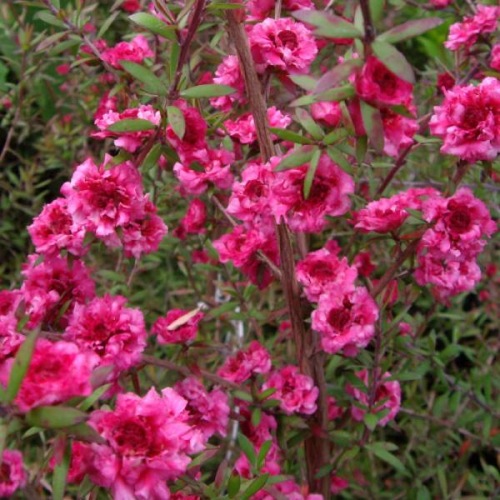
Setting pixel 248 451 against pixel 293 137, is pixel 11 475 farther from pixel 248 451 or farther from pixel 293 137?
pixel 293 137

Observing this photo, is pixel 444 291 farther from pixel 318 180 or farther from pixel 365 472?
pixel 365 472

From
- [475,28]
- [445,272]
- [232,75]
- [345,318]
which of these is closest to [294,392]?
[345,318]

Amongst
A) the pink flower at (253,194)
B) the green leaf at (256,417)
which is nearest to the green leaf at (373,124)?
the pink flower at (253,194)

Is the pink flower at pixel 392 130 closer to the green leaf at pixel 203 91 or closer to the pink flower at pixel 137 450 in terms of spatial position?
the green leaf at pixel 203 91

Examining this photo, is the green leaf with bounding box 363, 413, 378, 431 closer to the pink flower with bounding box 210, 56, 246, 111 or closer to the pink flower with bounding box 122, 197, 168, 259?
the pink flower with bounding box 122, 197, 168, 259

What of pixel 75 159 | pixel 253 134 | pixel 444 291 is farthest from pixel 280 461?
Answer: pixel 75 159

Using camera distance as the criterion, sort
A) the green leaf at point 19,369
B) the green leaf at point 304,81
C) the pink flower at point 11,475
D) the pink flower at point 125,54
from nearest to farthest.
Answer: the green leaf at point 19,369
the green leaf at point 304,81
the pink flower at point 11,475
the pink flower at point 125,54

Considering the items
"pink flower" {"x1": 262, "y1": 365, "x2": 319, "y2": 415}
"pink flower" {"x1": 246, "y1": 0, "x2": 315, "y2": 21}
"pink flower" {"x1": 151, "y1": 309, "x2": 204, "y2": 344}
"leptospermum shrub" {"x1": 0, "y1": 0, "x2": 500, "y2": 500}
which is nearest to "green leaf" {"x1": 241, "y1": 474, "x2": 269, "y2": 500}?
"leptospermum shrub" {"x1": 0, "y1": 0, "x2": 500, "y2": 500}
